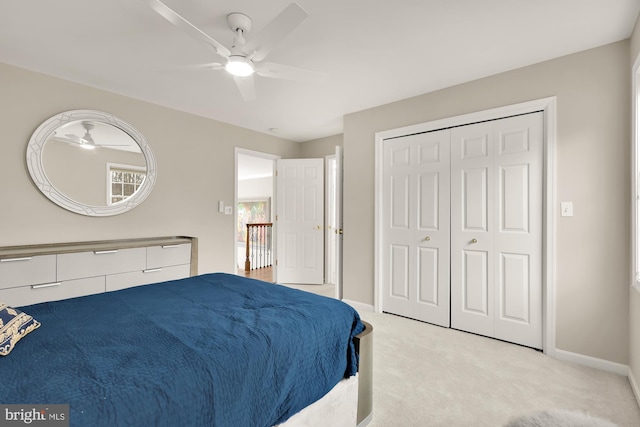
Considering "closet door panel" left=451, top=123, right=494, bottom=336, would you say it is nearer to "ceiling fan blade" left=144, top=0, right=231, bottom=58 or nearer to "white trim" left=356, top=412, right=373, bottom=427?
"white trim" left=356, top=412, right=373, bottom=427

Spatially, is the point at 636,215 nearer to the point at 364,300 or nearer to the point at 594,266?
the point at 594,266

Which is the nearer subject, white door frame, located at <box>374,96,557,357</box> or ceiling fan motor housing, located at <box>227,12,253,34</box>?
ceiling fan motor housing, located at <box>227,12,253,34</box>

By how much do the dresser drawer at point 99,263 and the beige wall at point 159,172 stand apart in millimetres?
502

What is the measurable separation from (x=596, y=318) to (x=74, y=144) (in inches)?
187

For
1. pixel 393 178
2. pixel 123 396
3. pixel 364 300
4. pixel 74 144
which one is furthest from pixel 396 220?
pixel 74 144

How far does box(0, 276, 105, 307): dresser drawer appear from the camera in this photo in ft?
7.22

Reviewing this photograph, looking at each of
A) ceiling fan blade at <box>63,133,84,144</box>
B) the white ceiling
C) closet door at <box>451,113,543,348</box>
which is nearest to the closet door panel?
closet door at <box>451,113,543,348</box>

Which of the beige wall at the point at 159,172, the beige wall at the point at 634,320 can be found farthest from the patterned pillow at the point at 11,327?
the beige wall at the point at 634,320

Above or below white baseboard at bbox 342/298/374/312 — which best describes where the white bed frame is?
above

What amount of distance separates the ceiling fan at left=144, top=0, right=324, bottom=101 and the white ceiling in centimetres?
16

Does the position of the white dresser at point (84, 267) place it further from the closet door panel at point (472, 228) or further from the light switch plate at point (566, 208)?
the light switch plate at point (566, 208)

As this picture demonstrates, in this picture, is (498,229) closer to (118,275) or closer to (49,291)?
(118,275)

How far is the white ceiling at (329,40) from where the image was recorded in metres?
1.86

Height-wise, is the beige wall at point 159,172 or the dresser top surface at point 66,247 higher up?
the beige wall at point 159,172
